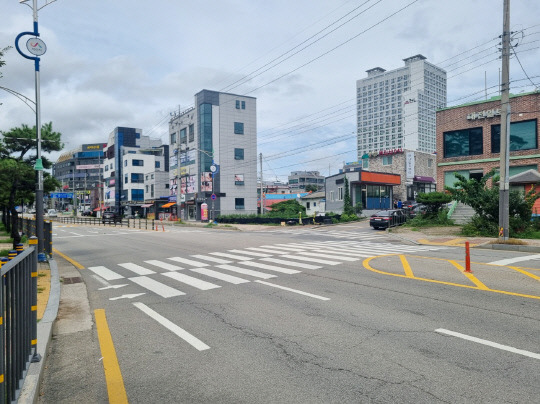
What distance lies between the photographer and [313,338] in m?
5.46

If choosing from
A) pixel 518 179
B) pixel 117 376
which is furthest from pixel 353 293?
pixel 518 179

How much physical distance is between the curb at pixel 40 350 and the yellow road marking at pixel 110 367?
69 centimetres

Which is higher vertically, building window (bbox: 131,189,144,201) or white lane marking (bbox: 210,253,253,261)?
building window (bbox: 131,189,144,201)

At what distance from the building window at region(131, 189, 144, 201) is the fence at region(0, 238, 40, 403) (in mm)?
81689

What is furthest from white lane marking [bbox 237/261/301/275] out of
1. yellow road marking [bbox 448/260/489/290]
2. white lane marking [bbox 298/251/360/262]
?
yellow road marking [bbox 448/260/489/290]

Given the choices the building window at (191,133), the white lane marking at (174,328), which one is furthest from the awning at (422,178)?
the white lane marking at (174,328)

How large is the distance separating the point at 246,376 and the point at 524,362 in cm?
331

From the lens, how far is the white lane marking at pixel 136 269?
1138 centimetres

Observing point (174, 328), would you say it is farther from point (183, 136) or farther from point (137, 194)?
point (137, 194)

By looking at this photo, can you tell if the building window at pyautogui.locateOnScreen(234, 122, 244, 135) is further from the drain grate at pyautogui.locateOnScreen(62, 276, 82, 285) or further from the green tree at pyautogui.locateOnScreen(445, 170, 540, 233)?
the drain grate at pyautogui.locateOnScreen(62, 276, 82, 285)

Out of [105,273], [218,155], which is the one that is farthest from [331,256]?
[218,155]

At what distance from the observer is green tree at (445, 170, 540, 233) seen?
19578mm

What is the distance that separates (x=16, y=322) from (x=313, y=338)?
3673mm

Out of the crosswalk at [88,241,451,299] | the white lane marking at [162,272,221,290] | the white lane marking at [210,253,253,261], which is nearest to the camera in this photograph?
the white lane marking at [162,272,221,290]
